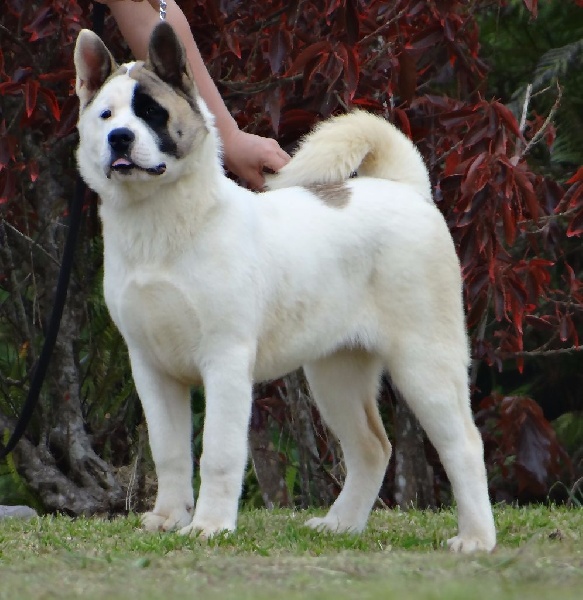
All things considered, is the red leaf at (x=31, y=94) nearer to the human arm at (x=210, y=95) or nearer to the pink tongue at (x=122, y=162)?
the human arm at (x=210, y=95)

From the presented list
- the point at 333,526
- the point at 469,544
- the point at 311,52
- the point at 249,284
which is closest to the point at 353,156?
the point at 311,52

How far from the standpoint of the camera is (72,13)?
519 centimetres

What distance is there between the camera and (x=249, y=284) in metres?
4.27

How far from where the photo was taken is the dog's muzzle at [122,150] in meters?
4.11

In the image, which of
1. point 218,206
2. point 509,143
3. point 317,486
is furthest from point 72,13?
point 317,486

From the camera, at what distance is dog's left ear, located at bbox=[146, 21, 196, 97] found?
428 centimetres

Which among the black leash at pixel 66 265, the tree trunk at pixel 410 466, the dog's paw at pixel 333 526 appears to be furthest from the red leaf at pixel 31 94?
the tree trunk at pixel 410 466

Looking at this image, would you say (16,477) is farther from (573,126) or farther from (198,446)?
(573,126)

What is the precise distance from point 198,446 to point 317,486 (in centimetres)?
92

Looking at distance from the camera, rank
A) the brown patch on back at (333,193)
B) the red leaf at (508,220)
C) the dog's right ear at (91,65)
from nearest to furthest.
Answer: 1. the dog's right ear at (91,65)
2. the brown patch on back at (333,193)
3. the red leaf at (508,220)

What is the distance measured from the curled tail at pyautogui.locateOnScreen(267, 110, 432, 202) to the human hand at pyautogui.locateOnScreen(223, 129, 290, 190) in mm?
51

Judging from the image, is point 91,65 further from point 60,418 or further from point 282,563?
point 60,418

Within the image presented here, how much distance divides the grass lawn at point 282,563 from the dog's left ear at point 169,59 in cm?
152

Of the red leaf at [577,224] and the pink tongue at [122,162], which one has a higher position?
the red leaf at [577,224]
